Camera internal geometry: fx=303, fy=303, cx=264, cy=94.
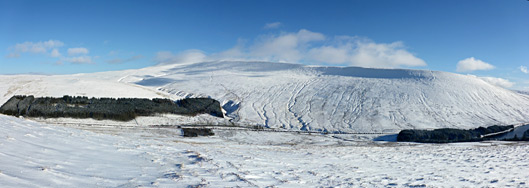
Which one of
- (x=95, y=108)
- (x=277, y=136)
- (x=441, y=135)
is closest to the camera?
(x=277, y=136)

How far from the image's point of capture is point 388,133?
36.9 meters

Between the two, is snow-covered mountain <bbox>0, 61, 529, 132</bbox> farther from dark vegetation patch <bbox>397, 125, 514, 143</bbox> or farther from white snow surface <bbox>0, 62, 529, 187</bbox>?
dark vegetation patch <bbox>397, 125, 514, 143</bbox>

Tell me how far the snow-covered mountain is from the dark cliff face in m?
4.16

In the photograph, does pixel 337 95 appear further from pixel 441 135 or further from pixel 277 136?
pixel 277 136

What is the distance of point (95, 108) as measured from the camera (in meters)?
36.7

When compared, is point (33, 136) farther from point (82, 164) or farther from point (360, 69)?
point (360, 69)

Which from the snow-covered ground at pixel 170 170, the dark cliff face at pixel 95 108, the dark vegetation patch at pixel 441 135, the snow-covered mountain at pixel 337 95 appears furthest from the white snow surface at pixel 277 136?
the dark vegetation patch at pixel 441 135

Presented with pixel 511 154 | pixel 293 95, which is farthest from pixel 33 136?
pixel 293 95

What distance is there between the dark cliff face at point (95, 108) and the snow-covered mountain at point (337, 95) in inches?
164

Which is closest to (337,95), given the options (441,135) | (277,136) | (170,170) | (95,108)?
(441,135)

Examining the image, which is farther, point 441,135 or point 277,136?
point 441,135

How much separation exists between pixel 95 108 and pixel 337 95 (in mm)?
39028

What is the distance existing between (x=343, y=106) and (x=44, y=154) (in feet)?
153

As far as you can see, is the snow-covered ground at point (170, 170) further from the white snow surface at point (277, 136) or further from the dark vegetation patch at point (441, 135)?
the dark vegetation patch at point (441, 135)
